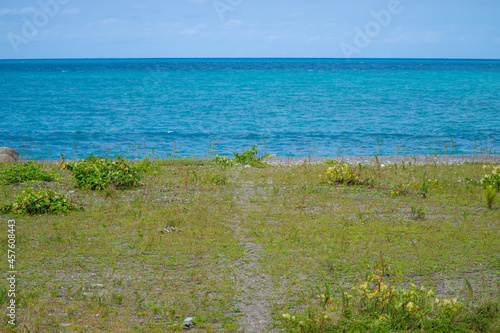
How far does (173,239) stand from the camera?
816 centimetres

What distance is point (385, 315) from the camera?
517cm

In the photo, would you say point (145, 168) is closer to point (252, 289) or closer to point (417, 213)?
point (252, 289)

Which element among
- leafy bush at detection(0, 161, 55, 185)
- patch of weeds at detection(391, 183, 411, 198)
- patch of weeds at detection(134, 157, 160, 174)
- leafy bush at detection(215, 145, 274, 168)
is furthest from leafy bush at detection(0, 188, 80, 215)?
patch of weeds at detection(391, 183, 411, 198)

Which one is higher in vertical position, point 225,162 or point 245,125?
point 245,125

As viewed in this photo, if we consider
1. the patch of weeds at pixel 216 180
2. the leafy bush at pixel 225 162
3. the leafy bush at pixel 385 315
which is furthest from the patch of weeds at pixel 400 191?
the leafy bush at pixel 385 315

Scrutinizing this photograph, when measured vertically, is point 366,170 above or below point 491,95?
below

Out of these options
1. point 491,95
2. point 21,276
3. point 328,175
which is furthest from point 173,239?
point 491,95

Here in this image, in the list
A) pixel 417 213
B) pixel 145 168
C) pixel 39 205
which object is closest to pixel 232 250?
pixel 417 213

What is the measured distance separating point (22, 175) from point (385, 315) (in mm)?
10914

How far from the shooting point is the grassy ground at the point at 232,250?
5.72 m

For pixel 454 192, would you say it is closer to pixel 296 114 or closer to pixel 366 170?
pixel 366 170

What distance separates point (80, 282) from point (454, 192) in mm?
9611

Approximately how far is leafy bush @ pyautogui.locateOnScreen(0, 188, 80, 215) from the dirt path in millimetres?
4058

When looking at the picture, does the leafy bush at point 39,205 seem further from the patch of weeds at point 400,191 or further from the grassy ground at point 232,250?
the patch of weeds at point 400,191
